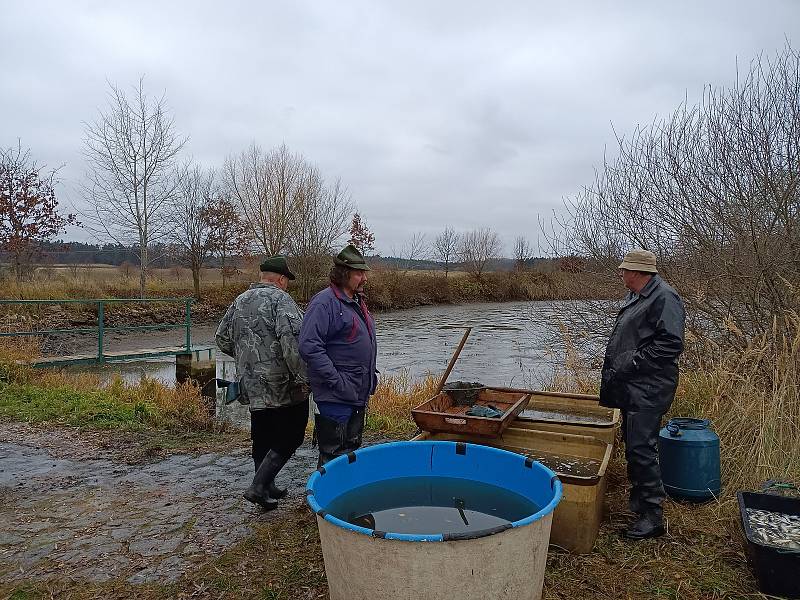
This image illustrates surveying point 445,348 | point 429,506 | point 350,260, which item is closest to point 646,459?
point 429,506

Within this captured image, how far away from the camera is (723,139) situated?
289 inches

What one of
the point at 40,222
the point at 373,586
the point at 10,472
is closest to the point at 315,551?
the point at 373,586

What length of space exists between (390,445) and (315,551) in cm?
76

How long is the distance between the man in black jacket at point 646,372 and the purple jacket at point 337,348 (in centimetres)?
162

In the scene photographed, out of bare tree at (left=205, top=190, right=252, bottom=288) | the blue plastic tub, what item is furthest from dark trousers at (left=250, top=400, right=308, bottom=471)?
bare tree at (left=205, top=190, right=252, bottom=288)

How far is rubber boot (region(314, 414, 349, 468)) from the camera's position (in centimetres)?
379

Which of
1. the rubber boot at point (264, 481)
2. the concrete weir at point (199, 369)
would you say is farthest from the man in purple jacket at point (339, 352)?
the concrete weir at point (199, 369)

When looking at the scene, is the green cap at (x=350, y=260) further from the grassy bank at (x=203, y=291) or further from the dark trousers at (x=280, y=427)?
the grassy bank at (x=203, y=291)

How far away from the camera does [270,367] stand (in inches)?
155

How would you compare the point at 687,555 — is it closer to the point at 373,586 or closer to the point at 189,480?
the point at 373,586

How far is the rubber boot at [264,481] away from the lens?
3.96 metres

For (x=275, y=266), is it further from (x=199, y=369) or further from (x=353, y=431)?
(x=199, y=369)

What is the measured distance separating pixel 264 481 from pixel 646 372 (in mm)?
2602

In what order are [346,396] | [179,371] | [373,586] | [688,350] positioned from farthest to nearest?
[179,371], [688,350], [346,396], [373,586]
